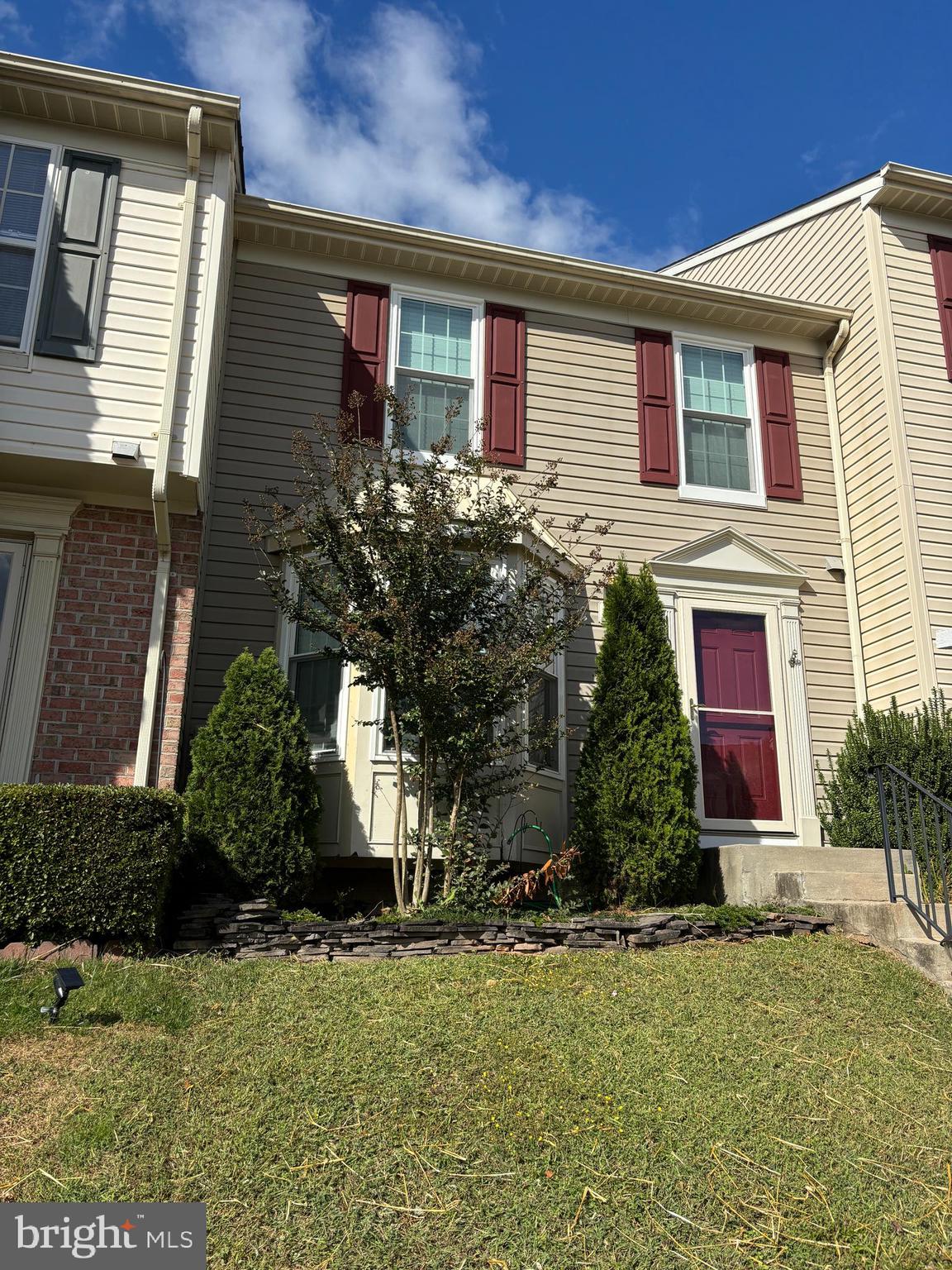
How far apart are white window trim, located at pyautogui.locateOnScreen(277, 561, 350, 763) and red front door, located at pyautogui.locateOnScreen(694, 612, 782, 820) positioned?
314 cm

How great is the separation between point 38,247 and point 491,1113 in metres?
6.54

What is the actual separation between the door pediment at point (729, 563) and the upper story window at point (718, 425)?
46 cm

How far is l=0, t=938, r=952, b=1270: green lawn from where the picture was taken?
10.9 ft

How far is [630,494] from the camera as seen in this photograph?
954cm

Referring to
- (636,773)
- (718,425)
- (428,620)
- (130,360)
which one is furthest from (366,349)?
(636,773)

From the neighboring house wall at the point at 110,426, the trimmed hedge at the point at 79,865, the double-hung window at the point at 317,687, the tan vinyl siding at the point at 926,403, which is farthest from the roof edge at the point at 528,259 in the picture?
the trimmed hedge at the point at 79,865

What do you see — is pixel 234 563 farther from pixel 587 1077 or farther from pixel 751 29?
pixel 751 29

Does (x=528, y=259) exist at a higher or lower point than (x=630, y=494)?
higher

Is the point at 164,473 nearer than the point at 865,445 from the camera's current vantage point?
Yes

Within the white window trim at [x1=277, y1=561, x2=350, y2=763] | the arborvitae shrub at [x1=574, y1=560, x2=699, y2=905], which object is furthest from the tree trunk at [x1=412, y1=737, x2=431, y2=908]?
the arborvitae shrub at [x1=574, y1=560, x2=699, y2=905]

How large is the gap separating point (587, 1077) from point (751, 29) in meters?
9.26

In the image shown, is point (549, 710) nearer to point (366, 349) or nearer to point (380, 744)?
point (380, 744)

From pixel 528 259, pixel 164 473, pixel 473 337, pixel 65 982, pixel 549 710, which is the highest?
pixel 528 259

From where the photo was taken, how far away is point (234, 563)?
8.40 meters
